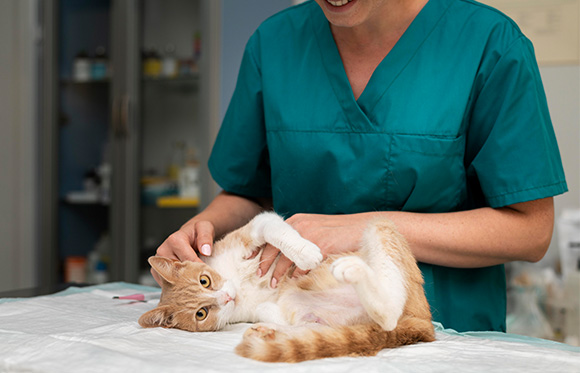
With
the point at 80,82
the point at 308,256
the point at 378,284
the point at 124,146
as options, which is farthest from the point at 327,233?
the point at 80,82

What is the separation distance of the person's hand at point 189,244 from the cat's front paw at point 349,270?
1.26 feet

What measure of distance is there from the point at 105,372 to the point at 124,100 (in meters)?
2.61

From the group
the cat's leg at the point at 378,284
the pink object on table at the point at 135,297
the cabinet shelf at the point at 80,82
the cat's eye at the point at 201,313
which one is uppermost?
the cabinet shelf at the point at 80,82

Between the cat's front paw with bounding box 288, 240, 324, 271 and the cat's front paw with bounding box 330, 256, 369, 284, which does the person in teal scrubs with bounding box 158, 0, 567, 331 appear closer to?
the cat's front paw with bounding box 288, 240, 324, 271

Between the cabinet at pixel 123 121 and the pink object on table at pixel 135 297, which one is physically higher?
the cabinet at pixel 123 121

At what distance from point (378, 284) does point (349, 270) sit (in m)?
0.07

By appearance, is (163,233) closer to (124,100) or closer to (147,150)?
(147,150)

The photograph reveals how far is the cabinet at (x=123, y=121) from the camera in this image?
9.86ft

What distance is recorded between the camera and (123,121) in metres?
3.03

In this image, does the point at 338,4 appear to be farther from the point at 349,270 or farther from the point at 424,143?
the point at 349,270

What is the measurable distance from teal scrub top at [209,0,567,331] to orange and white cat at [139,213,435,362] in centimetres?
16

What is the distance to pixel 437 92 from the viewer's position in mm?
1086

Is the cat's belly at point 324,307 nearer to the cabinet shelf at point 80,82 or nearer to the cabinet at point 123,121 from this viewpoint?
the cabinet at point 123,121

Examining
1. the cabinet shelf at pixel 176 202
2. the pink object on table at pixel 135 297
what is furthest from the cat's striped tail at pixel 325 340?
the cabinet shelf at pixel 176 202
